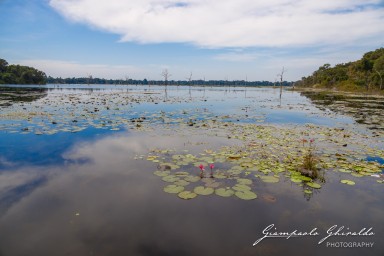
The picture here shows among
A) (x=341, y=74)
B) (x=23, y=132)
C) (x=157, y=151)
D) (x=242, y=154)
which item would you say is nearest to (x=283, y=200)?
(x=242, y=154)

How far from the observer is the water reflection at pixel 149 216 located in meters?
3.71

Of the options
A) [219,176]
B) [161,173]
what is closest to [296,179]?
[219,176]

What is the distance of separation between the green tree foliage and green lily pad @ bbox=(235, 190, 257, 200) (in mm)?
118358

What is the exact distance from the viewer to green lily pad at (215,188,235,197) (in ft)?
17.4

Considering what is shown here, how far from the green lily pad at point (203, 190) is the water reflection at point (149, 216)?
0.21 metres

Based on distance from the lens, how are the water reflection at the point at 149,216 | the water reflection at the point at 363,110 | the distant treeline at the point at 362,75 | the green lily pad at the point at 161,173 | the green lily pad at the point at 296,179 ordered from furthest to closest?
1. the distant treeline at the point at 362,75
2. the water reflection at the point at 363,110
3. the green lily pad at the point at 161,173
4. the green lily pad at the point at 296,179
5. the water reflection at the point at 149,216

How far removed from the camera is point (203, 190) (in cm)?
544

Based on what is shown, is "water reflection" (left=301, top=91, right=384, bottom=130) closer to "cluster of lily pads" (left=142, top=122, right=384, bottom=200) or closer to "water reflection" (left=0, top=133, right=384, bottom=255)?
"cluster of lily pads" (left=142, top=122, right=384, bottom=200)

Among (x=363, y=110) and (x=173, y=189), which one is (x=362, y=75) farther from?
(x=173, y=189)

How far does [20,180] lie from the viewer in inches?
235

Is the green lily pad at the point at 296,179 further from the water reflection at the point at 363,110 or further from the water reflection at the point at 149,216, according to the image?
the water reflection at the point at 363,110

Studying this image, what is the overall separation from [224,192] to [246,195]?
1.53 feet

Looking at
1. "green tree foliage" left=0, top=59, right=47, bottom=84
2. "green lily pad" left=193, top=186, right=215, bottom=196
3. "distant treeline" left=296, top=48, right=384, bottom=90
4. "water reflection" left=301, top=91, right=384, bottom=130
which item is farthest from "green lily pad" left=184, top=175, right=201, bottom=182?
"green tree foliage" left=0, top=59, right=47, bottom=84

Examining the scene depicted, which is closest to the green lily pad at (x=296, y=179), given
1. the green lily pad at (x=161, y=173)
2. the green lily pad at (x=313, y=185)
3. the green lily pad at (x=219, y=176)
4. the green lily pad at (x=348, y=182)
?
the green lily pad at (x=313, y=185)
